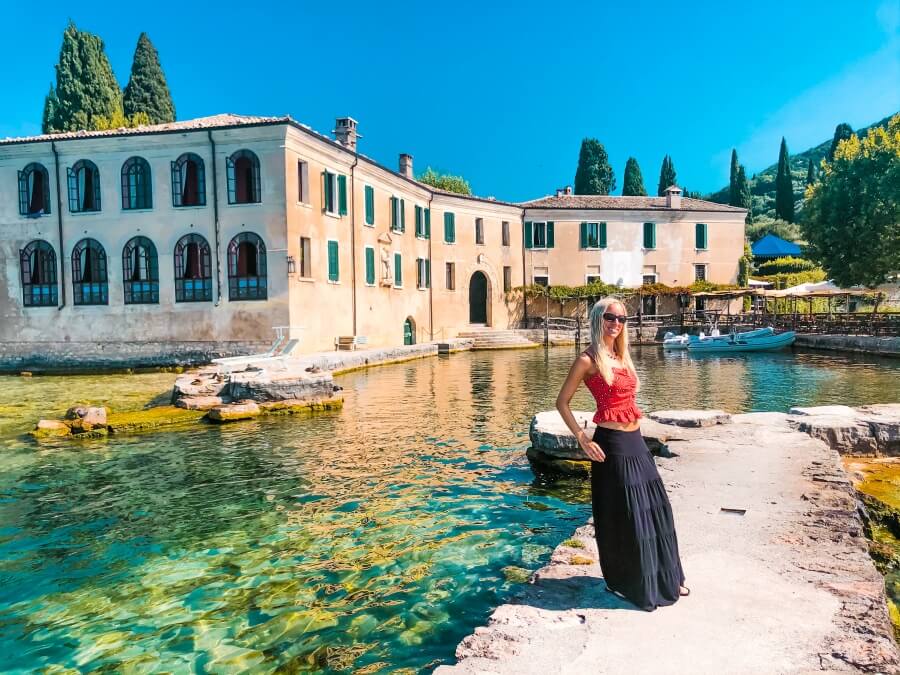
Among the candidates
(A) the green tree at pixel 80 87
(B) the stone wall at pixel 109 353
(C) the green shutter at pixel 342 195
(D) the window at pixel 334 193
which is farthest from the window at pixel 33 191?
(A) the green tree at pixel 80 87

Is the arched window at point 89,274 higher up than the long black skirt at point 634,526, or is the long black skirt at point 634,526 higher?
the arched window at point 89,274

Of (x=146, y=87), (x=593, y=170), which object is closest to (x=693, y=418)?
(x=146, y=87)

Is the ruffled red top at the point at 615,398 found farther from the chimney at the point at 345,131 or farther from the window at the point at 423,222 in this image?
the window at the point at 423,222

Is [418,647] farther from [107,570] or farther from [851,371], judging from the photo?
[851,371]

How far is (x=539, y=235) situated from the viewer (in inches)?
1577

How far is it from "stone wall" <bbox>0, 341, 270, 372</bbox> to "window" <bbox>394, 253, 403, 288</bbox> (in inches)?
366

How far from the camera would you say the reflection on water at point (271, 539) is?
4520 millimetres

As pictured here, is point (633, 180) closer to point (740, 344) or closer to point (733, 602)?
point (740, 344)

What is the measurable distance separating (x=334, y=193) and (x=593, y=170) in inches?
1603

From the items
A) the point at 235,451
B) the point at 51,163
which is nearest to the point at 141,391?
the point at 235,451

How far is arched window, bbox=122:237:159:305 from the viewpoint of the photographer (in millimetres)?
22734

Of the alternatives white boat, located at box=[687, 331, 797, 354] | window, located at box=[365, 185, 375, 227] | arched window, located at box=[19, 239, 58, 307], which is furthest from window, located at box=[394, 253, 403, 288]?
white boat, located at box=[687, 331, 797, 354]

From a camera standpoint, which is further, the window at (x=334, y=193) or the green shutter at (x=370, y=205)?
the green shutter at (x=370, y=205)

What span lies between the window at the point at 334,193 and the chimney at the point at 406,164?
9.84 metres
